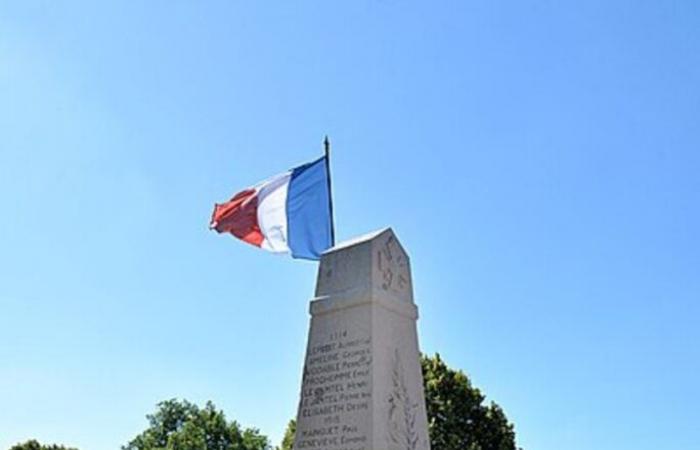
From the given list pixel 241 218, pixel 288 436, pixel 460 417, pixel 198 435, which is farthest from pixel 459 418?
pixel 198 435

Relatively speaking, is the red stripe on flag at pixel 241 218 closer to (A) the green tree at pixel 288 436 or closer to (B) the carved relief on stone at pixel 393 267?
(B) the carved relief on stone at pixel 393 267

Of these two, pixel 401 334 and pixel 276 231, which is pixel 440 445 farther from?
pixel 401 334

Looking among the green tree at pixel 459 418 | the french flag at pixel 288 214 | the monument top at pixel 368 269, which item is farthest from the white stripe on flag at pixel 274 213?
the green tree at pixel 459 418

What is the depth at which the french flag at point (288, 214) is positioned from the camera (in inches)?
391

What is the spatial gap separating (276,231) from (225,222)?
3.56 feet

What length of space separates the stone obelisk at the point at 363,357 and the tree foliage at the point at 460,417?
13894mm

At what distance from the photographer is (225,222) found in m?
10.8

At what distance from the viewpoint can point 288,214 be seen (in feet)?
33.5

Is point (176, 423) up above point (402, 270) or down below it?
above

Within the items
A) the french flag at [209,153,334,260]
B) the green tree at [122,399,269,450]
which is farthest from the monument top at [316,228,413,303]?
the green tree at [122,399,269,450]

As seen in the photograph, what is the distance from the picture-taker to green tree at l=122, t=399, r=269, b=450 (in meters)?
41.3

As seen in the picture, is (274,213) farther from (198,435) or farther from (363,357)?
(198,435)

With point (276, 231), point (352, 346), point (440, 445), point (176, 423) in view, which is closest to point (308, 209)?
point (276, 231)

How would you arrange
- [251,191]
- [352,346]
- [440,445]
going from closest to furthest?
[352,346] → [251,191] → [440,445]
